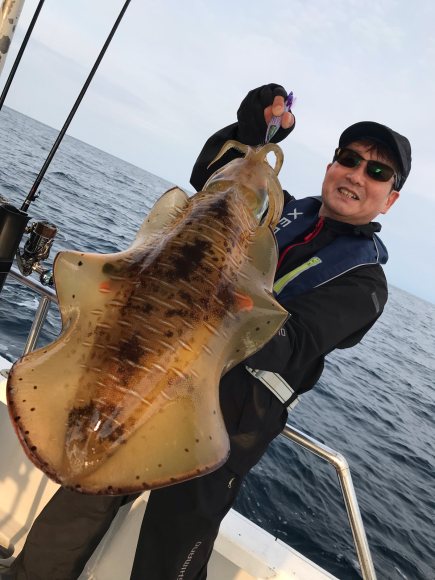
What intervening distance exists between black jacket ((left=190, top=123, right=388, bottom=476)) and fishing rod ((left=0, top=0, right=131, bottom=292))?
3.61 ft

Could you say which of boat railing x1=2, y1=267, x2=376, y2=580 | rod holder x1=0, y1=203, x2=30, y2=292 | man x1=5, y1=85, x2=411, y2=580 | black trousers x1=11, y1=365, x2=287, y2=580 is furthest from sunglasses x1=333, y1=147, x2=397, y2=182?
rod holder x1=0, y1=203, x2=30, y2=292

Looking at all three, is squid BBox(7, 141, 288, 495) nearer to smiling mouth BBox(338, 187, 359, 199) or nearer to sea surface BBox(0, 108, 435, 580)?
smiling mouth BBox(338, 187, 359, 199)

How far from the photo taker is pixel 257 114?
2107mm

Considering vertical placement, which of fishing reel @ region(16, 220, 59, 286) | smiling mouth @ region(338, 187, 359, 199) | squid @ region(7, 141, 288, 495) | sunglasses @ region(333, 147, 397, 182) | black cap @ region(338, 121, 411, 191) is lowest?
fishing reel @ region(16, 220, 59, 286)

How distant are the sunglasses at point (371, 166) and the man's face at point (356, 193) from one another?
0.9 inches

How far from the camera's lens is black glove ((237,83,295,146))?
2072mm

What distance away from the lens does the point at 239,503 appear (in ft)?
22.5

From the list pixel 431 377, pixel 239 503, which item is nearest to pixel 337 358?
pixel 431 377

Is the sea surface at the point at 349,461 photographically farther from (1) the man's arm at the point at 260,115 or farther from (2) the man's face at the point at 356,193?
(1) the man's arm at the point at 260,115

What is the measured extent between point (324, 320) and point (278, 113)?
108cm

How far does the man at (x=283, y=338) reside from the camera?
2008mm

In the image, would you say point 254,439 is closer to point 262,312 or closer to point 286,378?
point 286,378

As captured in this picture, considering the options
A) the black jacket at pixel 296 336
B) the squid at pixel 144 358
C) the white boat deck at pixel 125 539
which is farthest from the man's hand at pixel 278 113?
the white boat deck at pixel 125 539

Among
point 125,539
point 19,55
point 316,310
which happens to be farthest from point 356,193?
point 125,539
